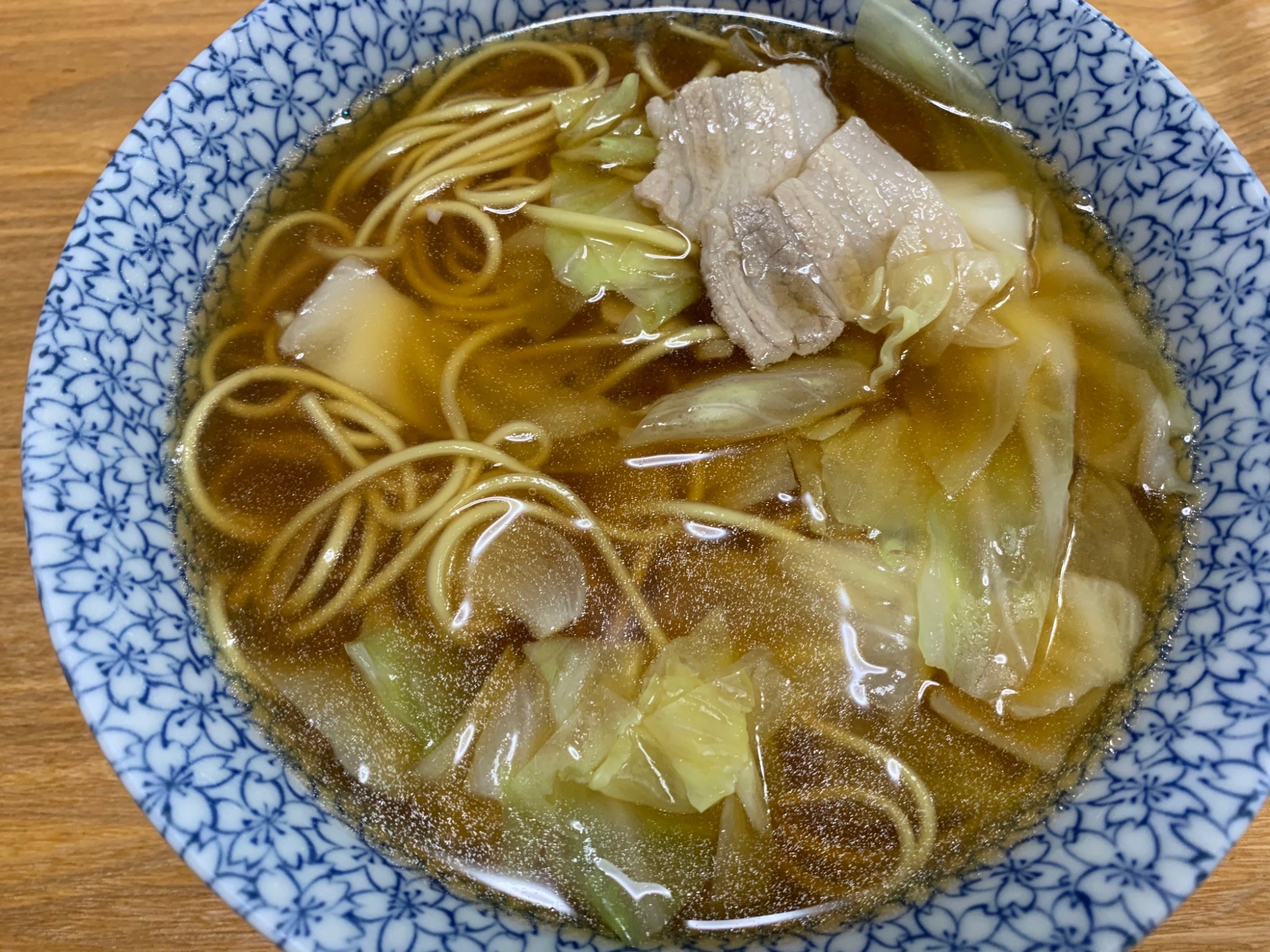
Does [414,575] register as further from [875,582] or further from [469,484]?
[875,582]

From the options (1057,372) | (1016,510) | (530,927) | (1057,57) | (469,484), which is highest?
(1057,57)

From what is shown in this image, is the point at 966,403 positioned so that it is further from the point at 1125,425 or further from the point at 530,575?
the point at 530,575

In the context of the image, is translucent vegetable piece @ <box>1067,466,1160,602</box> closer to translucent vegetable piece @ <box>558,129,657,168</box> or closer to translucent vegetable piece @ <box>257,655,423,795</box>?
translucent vegetable piece @ <box>558,129,657,168</box>

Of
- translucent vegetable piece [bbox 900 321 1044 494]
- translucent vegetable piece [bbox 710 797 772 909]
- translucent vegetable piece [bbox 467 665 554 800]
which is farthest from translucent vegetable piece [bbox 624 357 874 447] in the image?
translucent vegetable piece [bbox 710 797 772 909]

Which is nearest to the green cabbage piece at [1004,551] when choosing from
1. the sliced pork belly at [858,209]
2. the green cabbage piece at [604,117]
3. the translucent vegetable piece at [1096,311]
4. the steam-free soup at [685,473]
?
the steam-free soup at [685,473]

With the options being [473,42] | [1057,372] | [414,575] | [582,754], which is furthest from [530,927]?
[473,42]

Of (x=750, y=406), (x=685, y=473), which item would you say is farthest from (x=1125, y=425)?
(x=685, y=473)
